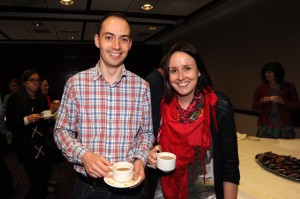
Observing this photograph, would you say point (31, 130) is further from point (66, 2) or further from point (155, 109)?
point (66, 2)

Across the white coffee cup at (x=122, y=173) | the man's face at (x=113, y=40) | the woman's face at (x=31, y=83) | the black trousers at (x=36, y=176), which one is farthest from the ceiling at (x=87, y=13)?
the white coffee cup at (x=122, y=173)

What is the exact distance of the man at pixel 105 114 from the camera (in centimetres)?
123

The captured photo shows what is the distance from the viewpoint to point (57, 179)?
12.5 ft

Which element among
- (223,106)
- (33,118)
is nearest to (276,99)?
(223,106)

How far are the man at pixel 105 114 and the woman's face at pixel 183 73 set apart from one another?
0.27 metres

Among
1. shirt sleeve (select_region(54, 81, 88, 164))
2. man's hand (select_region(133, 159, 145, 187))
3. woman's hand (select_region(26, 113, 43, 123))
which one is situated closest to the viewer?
man's hand (select_region(133, 159, 145, 187))

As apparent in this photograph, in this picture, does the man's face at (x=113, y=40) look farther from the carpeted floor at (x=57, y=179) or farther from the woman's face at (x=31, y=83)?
the carpeted floor at (x=57, y=179)

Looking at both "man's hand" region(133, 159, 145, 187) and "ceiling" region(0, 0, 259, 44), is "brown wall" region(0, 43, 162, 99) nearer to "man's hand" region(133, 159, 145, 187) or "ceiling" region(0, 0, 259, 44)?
"ceiling" region(0, 0, 259, 44)

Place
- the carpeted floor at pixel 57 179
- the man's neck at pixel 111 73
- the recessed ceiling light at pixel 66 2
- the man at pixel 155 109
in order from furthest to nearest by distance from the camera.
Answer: the recessed ceiling light at pixel 66 2
the carpeted floor at pixel 57 179
the man at pixel 155 109
the man's neck at pixel 111 73

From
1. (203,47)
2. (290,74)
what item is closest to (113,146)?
(290,74)

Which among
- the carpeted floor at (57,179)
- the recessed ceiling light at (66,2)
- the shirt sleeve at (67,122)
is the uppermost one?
the recessed ceiling light at (66,2)

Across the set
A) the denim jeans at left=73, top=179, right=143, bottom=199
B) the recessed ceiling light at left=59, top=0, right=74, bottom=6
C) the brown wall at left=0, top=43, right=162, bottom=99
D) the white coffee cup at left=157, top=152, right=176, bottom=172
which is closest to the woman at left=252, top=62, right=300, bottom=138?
the white coffee cup at left=157, top=152, right=176, bottom=172

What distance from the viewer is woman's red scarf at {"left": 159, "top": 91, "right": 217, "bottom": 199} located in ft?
4.20

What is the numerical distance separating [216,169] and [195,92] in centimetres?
46
